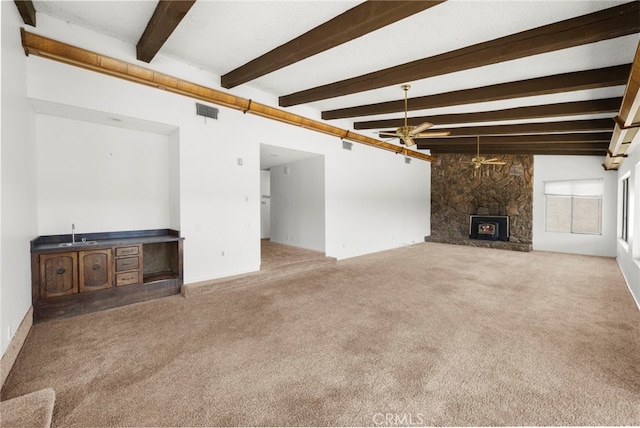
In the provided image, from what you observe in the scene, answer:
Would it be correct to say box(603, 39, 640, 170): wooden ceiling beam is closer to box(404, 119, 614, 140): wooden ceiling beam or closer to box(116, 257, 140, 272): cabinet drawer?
box(404, 119, 614, 140): wooden ceiling beam

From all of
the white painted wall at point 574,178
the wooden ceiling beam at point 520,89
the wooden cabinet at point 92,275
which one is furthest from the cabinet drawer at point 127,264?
the white painted wall at point 574,178

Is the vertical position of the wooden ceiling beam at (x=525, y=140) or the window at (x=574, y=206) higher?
the wooden ceiling beam at (x=525, y=140)

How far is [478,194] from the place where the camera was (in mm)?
9844

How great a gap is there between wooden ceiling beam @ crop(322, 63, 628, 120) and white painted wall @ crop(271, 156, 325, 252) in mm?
1934

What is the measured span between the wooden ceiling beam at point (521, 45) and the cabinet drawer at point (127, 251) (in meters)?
3.90

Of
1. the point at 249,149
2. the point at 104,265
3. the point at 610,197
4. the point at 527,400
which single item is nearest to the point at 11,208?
the point at 104,265

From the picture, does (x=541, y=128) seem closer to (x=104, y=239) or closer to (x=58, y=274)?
(x=104, y=239)

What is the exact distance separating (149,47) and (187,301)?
3.28m

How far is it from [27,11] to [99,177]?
2001mm

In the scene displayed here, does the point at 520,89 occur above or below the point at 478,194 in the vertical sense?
above

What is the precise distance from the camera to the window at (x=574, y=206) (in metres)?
8.07

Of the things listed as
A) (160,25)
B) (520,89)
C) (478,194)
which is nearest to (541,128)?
(520,89)

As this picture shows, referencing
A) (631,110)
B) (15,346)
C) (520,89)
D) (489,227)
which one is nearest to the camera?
(15,346)

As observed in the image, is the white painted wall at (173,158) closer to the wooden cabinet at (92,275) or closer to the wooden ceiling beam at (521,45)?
the wooden cabinet at (92,275)
